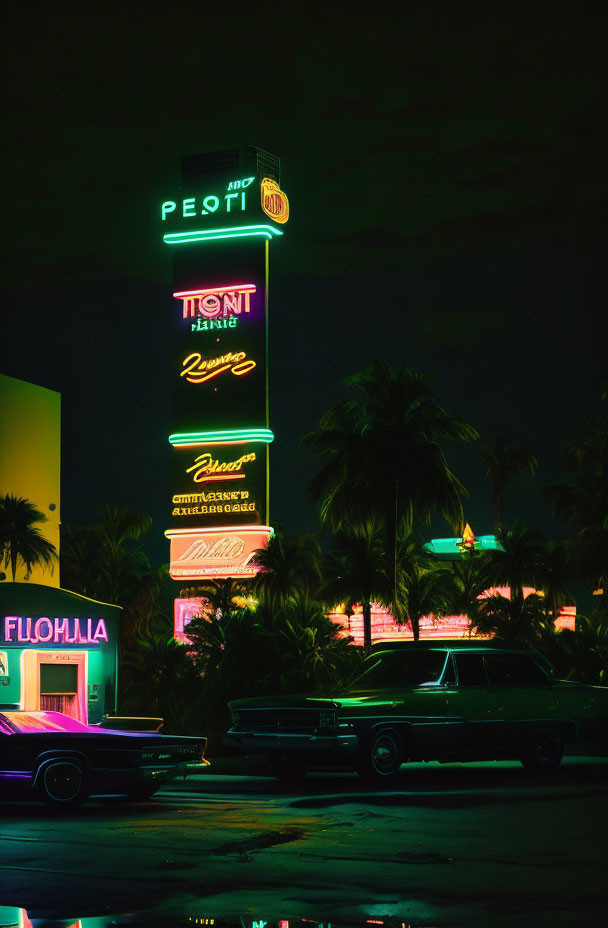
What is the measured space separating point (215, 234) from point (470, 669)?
155 ft

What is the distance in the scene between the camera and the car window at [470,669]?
1709 centimetres

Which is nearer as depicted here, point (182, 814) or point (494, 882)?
point (494, 882)

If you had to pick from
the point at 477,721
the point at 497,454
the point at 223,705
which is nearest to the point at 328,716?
the point at 477,721

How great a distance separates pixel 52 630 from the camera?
3469cm

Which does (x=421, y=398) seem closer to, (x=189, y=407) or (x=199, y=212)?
(x=189, y=407)

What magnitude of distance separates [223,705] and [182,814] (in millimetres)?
13449

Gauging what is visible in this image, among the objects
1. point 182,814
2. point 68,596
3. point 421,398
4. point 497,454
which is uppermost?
point 497,454

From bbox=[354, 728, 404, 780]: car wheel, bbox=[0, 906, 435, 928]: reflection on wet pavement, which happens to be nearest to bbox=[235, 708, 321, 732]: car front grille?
bbox=[354, 728, 404, 780]: car wheel

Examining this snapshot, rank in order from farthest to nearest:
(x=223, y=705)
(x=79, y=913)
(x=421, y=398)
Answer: (x=421, y=398), (x=223, y=705), (x=79, y=913)

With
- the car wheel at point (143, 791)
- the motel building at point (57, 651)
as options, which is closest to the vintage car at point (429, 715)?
the car wheel at point (143, 791)

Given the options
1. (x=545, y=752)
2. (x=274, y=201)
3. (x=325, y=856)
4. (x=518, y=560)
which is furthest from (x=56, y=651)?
(x=274, y=201)

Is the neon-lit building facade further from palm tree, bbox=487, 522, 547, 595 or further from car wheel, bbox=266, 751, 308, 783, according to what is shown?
palm tree, bbox=487, 522, 547, 595

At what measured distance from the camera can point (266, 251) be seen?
60.6m

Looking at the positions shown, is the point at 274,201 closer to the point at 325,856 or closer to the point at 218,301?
the point at 218,301
